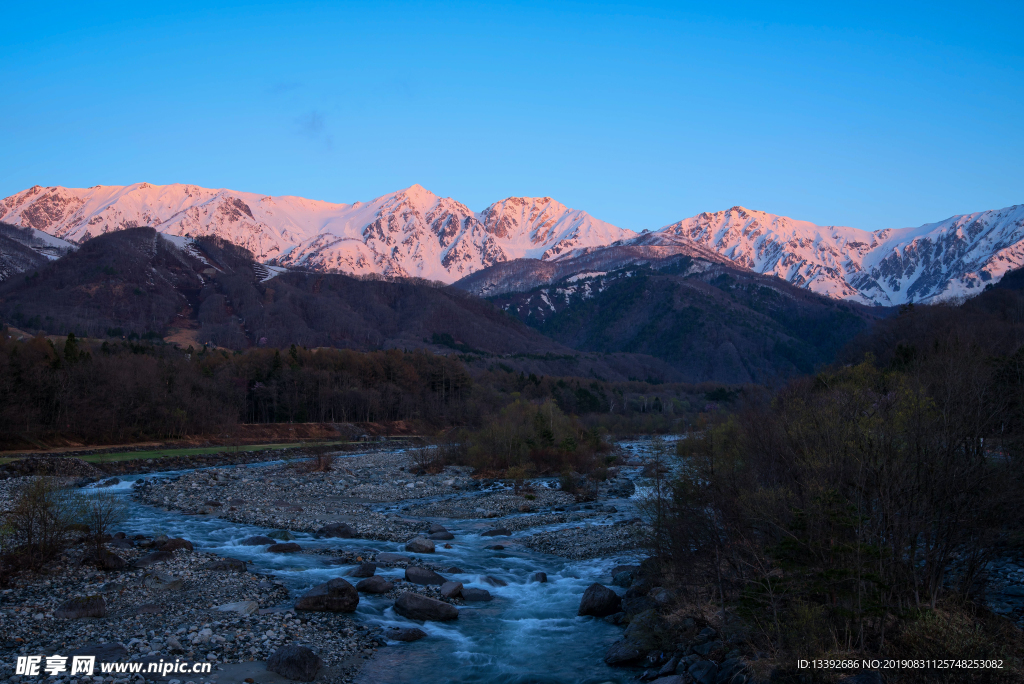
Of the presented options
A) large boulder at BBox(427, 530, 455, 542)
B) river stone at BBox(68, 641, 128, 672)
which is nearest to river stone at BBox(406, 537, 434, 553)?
large boulder at BBox(427, 530, 455, 542)

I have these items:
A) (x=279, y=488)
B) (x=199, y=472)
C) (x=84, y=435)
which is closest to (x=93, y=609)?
(x=279, y=488)

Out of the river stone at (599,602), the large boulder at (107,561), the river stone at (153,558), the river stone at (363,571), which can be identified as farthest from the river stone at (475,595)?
the large boulder at (107,561)

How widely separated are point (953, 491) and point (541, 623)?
10606 millimetres

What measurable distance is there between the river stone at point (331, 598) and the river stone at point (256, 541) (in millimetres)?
8567

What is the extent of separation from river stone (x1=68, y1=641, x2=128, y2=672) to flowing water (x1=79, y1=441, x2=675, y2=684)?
16.0 feet

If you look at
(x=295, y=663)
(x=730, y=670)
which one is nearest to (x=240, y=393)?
(x=295, y=663)

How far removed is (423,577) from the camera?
21062 millimetres

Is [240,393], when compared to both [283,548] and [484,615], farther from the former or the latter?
[484,615]

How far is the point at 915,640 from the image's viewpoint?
12562 millimetres

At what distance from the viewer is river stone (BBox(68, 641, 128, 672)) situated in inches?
523

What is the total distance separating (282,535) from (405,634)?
12.8 m

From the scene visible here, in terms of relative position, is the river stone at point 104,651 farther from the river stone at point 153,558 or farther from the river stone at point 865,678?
the river stone at point 865,678

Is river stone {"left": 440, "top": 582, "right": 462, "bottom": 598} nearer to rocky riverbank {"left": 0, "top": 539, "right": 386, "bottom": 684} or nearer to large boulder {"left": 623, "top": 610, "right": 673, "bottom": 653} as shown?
rocky riverbank {"left": 0, "top": 539, "right": 386, "bottom": 684}

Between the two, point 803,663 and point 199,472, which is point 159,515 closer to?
point 199,472
